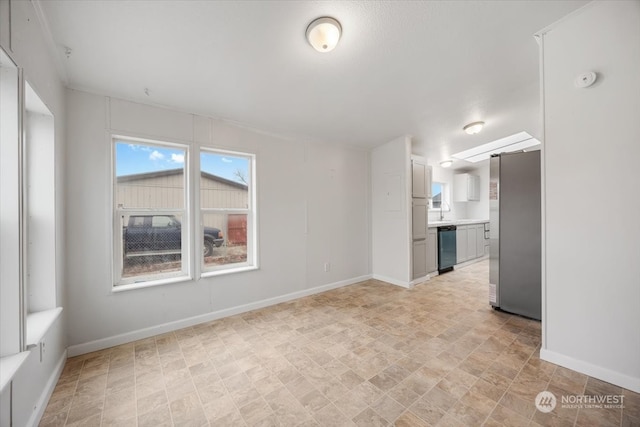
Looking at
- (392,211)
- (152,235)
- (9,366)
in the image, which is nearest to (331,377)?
(9,366)

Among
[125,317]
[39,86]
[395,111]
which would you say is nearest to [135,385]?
[125,317]

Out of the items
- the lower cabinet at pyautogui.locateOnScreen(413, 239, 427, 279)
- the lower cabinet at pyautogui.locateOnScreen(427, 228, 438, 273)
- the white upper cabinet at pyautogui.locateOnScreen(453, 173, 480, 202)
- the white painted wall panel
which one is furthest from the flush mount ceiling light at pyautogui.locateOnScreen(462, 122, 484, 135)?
the white painted wall panel

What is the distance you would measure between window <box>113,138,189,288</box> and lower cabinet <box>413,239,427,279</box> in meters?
3.51

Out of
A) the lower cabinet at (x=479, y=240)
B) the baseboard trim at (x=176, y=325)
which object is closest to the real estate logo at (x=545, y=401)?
the baseboard trim at (x=176, y=325)

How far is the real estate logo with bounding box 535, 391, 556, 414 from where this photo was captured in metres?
1.49

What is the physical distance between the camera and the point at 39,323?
1.57 m

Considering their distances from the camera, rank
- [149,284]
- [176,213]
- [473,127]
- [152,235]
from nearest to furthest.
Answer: [149,284] < [152,235] < [176,213] < [473,127]

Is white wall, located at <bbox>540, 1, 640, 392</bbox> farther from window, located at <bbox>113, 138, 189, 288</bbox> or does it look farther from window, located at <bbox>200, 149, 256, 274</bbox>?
window, located at <bbox>113, 138, 189, 288</bbox>

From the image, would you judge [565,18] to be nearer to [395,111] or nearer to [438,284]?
[395,111]

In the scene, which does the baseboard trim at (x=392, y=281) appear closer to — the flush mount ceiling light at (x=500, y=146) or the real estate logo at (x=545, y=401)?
the real estate logo at (x=545, y=401)

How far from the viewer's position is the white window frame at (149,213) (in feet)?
7.80

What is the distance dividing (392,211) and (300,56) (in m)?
2.90

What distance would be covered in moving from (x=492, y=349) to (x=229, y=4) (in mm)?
3443

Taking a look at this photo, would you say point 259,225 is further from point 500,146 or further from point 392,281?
point 500,146
